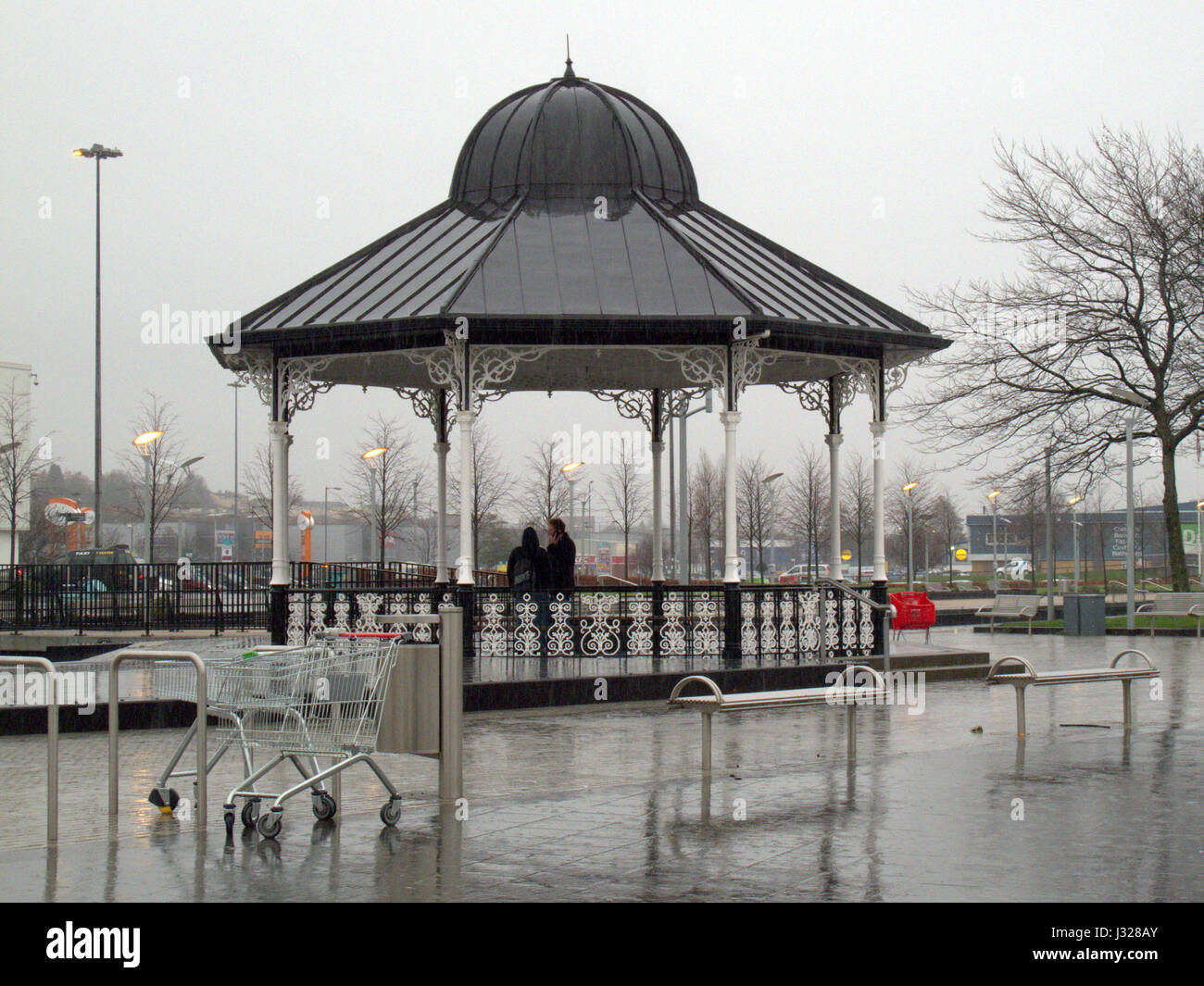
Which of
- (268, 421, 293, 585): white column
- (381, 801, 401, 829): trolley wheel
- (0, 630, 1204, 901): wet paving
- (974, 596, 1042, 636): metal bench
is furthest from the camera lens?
(974, 596, 1042, 636): metal bench

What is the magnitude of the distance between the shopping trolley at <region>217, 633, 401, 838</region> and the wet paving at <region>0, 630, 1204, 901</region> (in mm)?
356

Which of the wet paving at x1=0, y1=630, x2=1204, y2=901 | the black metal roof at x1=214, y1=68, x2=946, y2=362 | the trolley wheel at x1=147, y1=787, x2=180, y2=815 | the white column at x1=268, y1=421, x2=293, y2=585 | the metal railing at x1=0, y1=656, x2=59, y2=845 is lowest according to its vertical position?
the wet paving at x1=0, y1=630, x2=1204, y2=901

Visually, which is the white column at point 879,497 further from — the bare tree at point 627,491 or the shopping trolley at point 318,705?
the bare tree at point 627,491

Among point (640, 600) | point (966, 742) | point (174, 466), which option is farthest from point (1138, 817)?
point (174, 466)

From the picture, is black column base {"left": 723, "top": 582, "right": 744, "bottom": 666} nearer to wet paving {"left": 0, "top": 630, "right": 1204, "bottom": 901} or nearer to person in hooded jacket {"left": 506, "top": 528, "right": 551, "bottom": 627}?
person in hooded jacket {"left": 506, "top": 528, "right": 551, "bottom": 627}

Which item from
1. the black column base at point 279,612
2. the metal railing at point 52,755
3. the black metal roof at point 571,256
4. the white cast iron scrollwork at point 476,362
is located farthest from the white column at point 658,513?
the metal railing at point 52,755

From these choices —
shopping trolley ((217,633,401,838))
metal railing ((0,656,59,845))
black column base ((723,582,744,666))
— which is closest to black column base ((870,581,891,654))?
black column base ((723,582,744,666))

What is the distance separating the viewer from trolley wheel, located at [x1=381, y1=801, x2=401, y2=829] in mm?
8977

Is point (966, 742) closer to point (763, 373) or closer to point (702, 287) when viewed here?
point (702, 287)

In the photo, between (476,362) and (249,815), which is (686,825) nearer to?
(249,815)

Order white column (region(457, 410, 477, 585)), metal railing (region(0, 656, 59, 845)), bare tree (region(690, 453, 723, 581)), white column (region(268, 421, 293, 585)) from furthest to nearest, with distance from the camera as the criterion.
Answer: bare tree (region(690, 453, 723, 581)), white column (region(268, 421, 293, 585)), white column (region(457, 410, 477, 585)), metal railing (region(0, 656, 59, 845))

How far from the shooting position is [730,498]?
17.6m

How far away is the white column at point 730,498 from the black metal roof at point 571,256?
4.13ft

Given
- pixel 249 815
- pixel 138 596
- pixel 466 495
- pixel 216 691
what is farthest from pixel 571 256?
pixel 138 596
